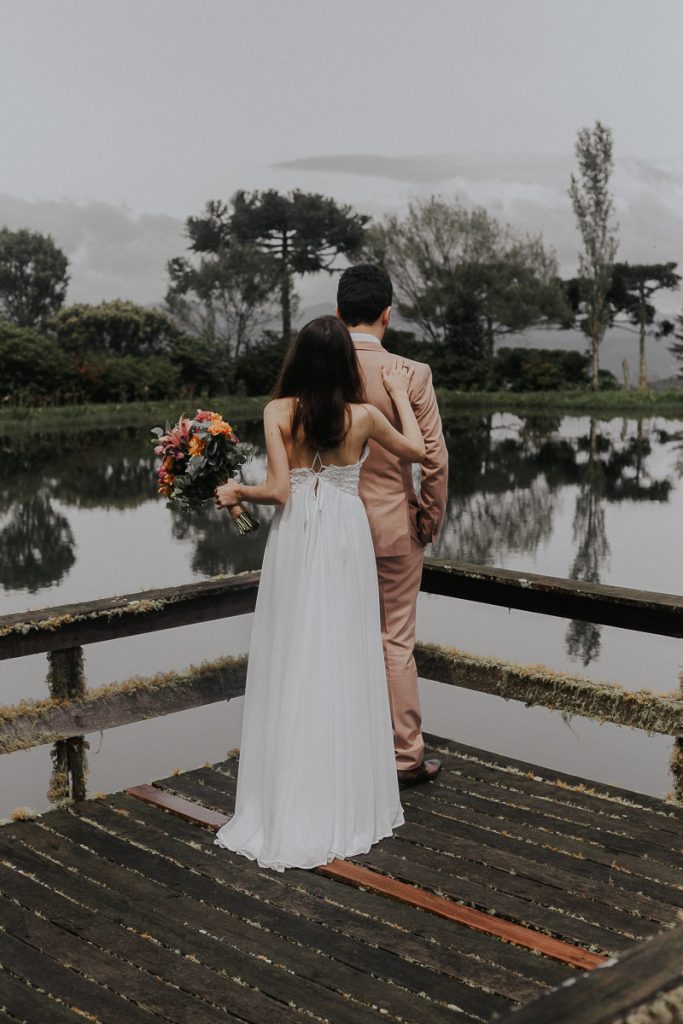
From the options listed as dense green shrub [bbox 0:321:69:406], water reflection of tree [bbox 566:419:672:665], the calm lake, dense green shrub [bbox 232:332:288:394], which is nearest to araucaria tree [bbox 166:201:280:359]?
dense green shrub [bbox 232:332:288:394]

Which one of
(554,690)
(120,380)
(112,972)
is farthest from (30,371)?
(112,972)

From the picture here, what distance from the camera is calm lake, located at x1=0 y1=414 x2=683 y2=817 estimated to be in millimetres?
6684

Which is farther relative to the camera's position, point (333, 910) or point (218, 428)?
point (218, 428)

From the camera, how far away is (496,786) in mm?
4258

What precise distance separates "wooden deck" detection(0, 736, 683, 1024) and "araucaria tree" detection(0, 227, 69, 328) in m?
56.3

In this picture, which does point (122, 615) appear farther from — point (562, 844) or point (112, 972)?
point (562, 844)

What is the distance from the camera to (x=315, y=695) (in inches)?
141

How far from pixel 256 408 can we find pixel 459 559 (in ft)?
70.4

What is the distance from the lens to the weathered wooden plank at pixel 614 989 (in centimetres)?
126

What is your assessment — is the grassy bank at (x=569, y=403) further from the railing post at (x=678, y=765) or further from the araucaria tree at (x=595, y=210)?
the railing post at (x=678, y=765)

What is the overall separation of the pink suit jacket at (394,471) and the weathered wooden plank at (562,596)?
0.43 m

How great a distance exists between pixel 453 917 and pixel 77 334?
4320cm

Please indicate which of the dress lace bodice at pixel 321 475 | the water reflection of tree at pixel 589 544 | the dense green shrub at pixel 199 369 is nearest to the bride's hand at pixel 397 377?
the dress lace bodice at pixel 321 475

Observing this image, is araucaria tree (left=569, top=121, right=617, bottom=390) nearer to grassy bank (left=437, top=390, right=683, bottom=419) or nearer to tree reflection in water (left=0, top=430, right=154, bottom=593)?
grassy bank (left=437, top=390, right=683, bottom=419)
